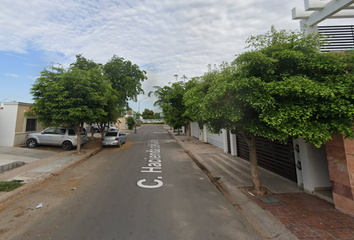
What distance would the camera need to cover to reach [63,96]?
9312 millimetres

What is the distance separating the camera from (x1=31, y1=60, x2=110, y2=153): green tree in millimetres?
9453

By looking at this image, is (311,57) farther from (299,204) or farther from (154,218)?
(154,218)

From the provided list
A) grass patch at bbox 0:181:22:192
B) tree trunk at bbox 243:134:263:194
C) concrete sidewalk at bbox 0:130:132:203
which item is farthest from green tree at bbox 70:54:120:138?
tree trunk at bbox 243:134:263:194

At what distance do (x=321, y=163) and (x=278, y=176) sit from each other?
1745 mm

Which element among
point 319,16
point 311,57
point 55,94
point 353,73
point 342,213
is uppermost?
point 319,16

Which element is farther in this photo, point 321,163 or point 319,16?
point 319,16

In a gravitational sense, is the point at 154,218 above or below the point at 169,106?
below

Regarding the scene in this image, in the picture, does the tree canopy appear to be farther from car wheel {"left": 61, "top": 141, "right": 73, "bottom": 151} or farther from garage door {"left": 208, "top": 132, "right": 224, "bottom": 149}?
garage door {"left": 208, "top": 132, "right": 224, "bottom": 149}

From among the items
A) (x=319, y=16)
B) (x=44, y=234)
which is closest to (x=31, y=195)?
(x=44, y=234)

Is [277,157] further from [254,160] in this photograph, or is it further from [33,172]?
[33,172]

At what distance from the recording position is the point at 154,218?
368cm

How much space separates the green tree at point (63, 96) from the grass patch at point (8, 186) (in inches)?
179

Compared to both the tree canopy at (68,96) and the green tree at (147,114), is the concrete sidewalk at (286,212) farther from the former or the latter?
the green tree at (147,114)

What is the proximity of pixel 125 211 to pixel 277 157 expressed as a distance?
614cm
